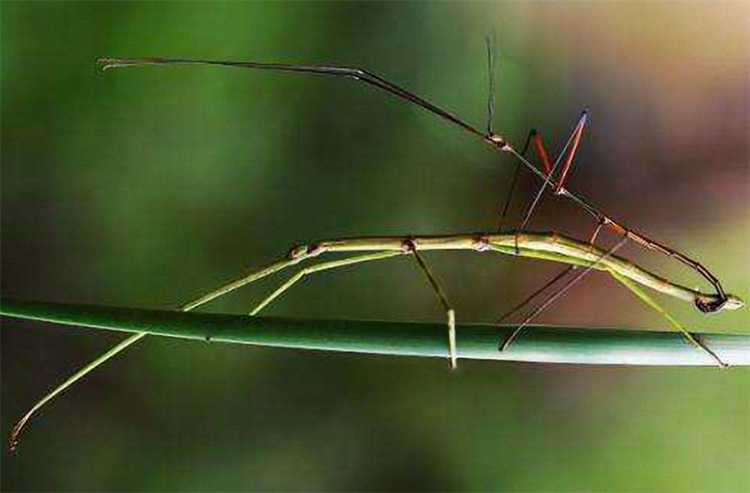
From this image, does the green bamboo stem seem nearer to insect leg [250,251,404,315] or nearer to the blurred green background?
insect leg [250,251,404,315]

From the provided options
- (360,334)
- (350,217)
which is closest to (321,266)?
(360,334)

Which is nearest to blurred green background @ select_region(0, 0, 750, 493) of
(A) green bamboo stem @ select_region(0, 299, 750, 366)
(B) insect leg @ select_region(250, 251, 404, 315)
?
(B) insect leg @ select_region(250, 251, 404, 315)

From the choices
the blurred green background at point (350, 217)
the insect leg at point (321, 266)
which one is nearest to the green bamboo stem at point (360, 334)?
the insect leg at point (321, 266)

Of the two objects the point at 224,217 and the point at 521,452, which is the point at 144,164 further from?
the point at 521,452

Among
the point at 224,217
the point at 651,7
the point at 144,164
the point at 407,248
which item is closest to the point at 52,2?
the point at 144,164

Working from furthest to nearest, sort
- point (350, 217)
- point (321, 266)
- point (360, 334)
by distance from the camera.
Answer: point (350, 217) → point (321, 266) → point (360, 334)

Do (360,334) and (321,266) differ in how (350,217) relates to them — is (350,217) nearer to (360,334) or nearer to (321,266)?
(321,266)
